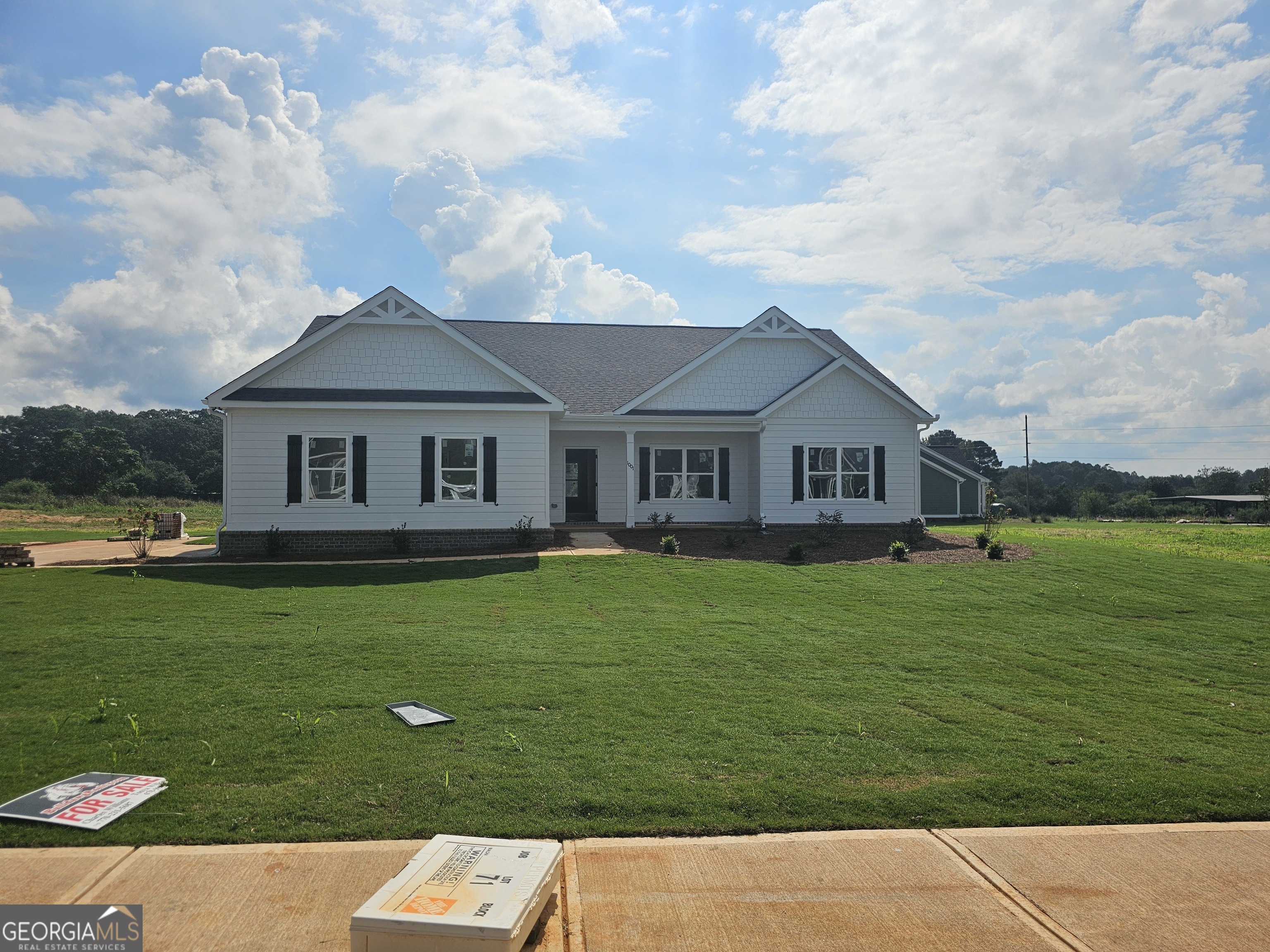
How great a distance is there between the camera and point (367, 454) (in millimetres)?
18438

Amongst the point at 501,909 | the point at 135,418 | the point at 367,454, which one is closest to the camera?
the point at 501,909

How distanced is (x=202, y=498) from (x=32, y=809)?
61739mm

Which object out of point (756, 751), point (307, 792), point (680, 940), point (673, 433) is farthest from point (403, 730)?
point (673, 433)

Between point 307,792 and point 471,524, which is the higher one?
point 471,524

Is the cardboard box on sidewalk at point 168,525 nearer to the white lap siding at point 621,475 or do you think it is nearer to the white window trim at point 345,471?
the white window trim at point 345,471

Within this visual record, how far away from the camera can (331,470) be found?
18.4 metres

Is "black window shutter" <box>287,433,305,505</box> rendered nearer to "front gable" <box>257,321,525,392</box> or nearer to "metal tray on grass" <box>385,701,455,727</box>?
"front gable" <box>257,321,525,392</box>

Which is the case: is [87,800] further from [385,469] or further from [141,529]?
[141,529]

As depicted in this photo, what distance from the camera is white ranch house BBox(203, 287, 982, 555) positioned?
715 inches

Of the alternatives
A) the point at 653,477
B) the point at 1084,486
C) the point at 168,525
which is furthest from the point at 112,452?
the point at 1084,486

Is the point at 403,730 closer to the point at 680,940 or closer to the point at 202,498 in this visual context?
the point at 680,940

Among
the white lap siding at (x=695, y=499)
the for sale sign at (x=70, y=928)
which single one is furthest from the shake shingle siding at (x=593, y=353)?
the for sale sign at (x=70, y=928)

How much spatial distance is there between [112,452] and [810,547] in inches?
2207

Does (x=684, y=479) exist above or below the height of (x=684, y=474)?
below
